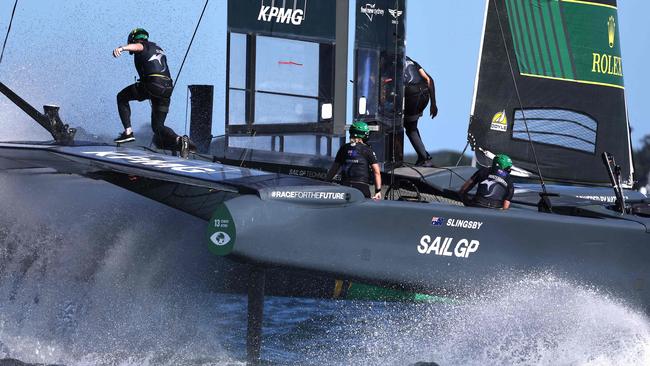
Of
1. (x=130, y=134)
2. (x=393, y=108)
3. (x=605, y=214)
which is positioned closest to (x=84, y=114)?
(x=130, y=134)

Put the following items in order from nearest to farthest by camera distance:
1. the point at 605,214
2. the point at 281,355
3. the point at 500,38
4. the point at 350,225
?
1. the point at 350,225
2. the point at 605,214
3. the point at 281,355
4. the point at 500,38

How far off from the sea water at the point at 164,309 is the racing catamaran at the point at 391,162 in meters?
0.29

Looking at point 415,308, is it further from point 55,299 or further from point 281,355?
point 55,299

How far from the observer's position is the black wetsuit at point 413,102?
9359 mm

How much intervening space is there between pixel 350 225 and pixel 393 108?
1.95 metres

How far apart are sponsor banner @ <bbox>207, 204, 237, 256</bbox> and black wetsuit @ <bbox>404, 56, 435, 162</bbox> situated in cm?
302

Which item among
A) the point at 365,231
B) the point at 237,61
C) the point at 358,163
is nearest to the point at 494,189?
the point at 358,163

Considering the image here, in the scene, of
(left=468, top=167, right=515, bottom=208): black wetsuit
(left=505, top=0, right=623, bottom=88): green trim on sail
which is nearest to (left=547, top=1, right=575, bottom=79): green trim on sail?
(left=505, top=0, right=623, bottom=88): green trim on sail

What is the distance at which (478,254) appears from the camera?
7129mm

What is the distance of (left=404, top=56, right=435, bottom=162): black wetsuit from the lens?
30.7 ft

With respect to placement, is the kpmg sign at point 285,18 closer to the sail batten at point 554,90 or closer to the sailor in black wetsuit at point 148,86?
the sailor in black wetsuit at point 148,86

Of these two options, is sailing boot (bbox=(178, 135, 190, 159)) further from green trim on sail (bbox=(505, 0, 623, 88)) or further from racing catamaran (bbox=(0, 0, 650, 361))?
green trim on sail (bbox=(505, 0, 623, 88))

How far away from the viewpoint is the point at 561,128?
38.2 ft

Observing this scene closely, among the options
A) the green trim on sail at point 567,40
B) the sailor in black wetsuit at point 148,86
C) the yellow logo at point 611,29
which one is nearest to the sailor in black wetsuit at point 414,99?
the sailor in black wetsuit at point 148,86
